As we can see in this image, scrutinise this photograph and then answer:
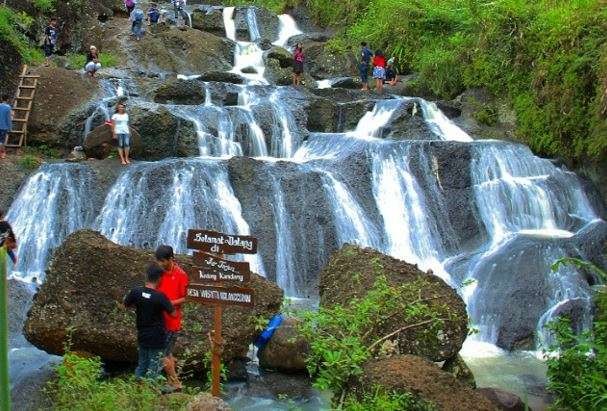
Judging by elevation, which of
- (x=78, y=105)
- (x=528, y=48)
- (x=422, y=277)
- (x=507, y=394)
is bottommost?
(x=507, y=394)

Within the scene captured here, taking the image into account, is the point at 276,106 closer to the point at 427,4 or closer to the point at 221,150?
the point at 221,150

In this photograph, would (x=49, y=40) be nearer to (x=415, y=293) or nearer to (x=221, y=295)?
(x=415, y=293)

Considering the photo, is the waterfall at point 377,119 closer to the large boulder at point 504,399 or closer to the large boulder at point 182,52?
the large boulder at point 182,52

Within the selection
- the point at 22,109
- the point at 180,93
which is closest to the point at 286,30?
the point at 180,93

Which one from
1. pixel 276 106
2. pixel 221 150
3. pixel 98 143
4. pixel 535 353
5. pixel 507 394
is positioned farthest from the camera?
pixel 276 106

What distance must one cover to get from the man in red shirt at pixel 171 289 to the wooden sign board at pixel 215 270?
0.60 metres

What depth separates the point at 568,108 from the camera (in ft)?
46.7

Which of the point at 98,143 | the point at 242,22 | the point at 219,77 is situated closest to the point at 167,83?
the point at 219,77

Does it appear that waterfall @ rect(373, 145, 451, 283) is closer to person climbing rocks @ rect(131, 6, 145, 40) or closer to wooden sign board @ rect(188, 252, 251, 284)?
wooden sign board @ rect(188, 252, 251, 284)

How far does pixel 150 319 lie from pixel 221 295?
0.76 metres

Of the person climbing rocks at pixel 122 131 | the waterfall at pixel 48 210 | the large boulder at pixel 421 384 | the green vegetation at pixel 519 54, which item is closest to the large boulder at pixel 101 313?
the large boulder at pixel 421 384

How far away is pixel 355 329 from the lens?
620 cm

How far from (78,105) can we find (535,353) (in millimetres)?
11095

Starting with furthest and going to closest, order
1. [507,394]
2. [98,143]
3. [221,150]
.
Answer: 1. [221,150]
2. [98,143]
3. [507,394]
